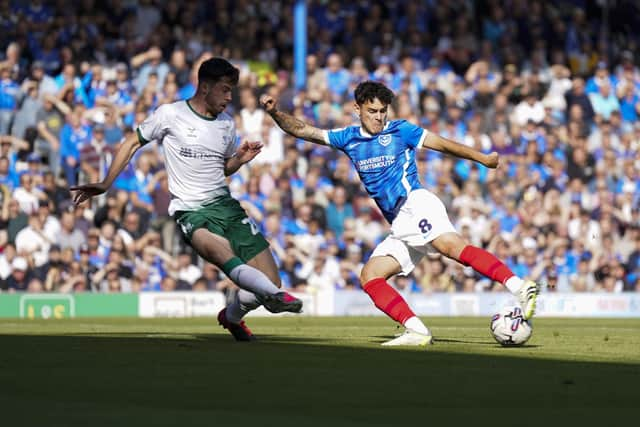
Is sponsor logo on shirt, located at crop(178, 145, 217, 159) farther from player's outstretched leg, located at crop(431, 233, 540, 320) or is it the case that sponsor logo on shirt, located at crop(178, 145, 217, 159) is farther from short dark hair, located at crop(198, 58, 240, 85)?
player's outstretched leg, located at crop(431, 233, 540, 320)

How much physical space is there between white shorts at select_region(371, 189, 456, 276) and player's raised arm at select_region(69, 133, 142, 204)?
2264 millimetres

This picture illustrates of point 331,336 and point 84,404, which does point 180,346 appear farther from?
point 84,404

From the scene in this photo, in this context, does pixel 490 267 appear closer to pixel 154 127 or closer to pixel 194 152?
pixel 194 152

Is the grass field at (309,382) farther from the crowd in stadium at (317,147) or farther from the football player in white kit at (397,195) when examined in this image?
the crowd in stadium at (317,147)

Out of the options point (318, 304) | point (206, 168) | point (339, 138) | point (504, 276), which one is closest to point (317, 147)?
point (318, 304)

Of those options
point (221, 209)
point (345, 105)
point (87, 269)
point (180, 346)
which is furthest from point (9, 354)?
point (345, 105)

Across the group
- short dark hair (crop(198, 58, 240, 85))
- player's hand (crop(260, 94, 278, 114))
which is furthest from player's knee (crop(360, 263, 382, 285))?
short dark hair (crop(198, 58, 240, 85))

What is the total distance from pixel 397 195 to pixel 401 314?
105cm

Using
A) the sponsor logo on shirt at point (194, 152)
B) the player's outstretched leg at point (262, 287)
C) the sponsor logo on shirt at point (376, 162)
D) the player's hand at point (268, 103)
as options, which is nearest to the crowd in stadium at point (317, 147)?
the sponsor logo on shirt at point (194, 152)

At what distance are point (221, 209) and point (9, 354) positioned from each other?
2.46m

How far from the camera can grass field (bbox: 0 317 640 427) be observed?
6.52 metres

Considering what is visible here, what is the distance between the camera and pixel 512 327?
37.2ft

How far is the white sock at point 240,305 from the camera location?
1166 centimetres

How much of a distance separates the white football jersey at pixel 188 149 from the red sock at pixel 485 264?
7.29 feet
